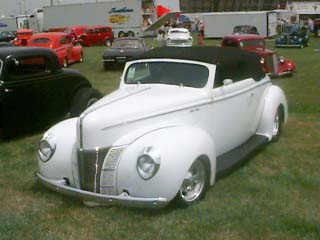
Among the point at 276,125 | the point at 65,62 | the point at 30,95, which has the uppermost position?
the point at 30,95

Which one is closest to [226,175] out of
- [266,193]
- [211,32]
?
[266,193]

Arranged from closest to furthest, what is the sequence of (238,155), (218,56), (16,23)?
(238,155) < (218,56) < (16,23)

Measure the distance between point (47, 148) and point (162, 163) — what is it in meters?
1.54

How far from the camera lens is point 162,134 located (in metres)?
4.95

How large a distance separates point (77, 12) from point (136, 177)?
44.2 meters

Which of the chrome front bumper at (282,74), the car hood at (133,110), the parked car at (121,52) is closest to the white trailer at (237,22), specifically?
the parked car at (121,52)

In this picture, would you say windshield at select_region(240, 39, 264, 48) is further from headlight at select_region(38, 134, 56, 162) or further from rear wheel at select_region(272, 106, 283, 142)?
headlight at select_region(38, 134, 56, 162)

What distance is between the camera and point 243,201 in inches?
205

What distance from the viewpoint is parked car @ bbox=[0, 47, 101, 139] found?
7.67 meters

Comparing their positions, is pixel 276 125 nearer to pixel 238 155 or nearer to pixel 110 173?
pixel 238 155

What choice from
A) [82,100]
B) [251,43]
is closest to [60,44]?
[251,43]

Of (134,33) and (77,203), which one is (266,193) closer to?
(77,203)

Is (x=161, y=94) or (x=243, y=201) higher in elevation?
(x=161, y=94)

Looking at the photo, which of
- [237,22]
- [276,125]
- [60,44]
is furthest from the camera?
[237,22]
